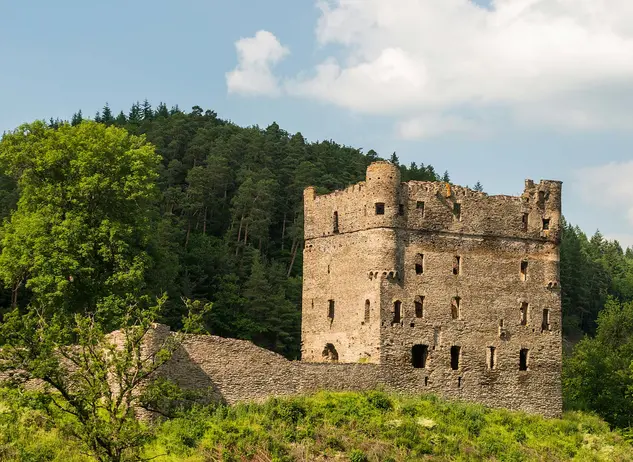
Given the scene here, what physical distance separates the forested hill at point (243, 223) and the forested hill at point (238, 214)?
101 millimetres

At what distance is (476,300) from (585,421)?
742cm

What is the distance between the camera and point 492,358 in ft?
136

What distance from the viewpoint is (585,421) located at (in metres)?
42.9

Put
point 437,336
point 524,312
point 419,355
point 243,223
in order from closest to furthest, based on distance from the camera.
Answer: point 419,355, point 437,336, point 524,312, point 243,223

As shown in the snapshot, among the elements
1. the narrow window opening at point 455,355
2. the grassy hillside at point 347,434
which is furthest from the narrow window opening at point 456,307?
Answer: the grassy hillside at point 347,434

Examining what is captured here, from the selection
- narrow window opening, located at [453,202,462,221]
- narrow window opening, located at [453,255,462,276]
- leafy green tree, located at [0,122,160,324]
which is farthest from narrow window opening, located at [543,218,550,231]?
leafy green tree, located at [0,122,160,324]

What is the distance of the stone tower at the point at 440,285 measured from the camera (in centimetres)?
3991

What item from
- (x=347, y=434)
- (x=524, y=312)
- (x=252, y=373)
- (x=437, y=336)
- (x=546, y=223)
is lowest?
(x=347, y=434)

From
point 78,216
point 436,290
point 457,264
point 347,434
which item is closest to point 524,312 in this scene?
point 457,264

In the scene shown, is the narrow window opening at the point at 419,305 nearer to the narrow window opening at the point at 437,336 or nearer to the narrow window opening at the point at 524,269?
the narrow window opening at the point at 437,336

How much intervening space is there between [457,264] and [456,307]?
1787 millimetres

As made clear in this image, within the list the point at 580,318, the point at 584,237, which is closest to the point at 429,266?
the point at 580,318

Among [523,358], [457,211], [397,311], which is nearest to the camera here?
[397,311]

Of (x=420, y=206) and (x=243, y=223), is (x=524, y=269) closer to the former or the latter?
(x=420, y=206)
